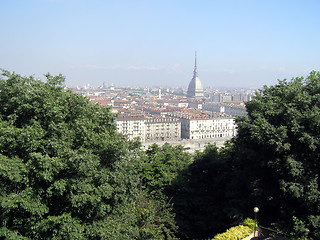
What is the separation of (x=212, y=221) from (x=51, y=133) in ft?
17.7

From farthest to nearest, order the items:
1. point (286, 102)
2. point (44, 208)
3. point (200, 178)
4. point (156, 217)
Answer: point (200, 178), point (156, 217), point (286, 102), point (44, 208)

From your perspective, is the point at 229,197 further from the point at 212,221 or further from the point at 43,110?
the point at 43,110

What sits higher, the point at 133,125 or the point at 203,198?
the point at 203,198

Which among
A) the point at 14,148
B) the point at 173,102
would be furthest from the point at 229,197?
the point at 173,102

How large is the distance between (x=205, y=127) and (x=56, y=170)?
174ft

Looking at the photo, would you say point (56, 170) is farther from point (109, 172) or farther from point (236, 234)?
point (236, 234)

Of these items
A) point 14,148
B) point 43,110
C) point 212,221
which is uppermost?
point 43,110

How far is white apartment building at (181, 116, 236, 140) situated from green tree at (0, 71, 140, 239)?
1934 inches

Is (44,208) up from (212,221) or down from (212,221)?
up

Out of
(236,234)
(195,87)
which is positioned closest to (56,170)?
(236,234)

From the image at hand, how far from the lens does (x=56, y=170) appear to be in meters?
6.17

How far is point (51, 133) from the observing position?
6.68m

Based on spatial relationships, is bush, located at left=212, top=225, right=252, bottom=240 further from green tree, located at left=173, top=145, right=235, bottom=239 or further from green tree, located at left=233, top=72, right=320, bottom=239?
green tree, located at left=173, top=145, right=235, bottom=239

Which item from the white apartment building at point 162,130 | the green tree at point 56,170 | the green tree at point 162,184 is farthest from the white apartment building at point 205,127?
the green tree at point 56,170
